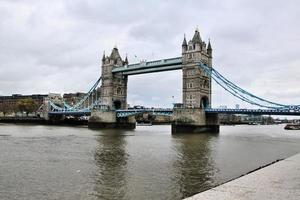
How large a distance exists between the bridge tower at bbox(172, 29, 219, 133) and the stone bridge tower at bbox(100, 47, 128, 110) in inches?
971

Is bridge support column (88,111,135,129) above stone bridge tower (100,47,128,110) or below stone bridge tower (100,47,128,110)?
below

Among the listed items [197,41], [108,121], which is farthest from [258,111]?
[108,121]

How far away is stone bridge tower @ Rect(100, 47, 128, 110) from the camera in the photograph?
94.3 metres

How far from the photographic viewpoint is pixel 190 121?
69.3 m

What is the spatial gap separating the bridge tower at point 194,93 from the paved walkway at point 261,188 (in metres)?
52.8

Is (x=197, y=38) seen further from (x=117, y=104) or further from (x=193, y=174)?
(x=193, y=174)

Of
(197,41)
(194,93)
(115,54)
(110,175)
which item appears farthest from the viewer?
(115,54)

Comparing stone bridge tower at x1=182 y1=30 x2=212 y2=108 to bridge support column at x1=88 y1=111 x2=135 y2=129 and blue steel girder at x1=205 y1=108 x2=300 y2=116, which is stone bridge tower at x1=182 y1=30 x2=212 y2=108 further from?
bridge support column at x1=88 y1=111 x2=135 y2=129

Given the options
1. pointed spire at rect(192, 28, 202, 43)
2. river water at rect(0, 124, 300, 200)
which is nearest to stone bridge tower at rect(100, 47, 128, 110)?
pointed spire at rect(192, 28, 202, 43)

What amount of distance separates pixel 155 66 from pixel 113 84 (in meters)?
17.0

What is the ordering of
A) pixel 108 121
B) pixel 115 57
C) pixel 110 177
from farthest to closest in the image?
pixel 115 57
pixel 108 121
pixel 110 177

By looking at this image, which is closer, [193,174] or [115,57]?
[193,174]

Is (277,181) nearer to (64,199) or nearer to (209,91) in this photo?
(64,199)

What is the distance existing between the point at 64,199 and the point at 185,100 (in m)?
61.9
